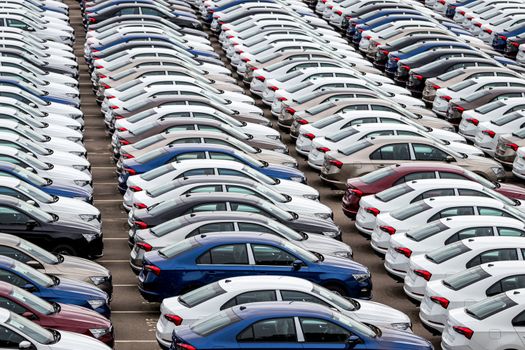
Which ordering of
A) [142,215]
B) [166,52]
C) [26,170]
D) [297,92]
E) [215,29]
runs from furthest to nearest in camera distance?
[215,29], [166,52], [297,92], [26,170], [142,215]

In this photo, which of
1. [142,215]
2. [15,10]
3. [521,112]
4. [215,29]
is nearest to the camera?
[142,215]

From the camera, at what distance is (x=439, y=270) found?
21.5 metres

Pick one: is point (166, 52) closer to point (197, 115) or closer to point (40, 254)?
point (197, 115)

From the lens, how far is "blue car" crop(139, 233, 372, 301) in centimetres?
2069

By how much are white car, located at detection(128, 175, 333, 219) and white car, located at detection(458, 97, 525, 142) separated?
28.6 feet

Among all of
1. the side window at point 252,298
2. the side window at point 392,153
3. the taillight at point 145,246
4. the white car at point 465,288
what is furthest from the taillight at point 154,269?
the side window at point 392,153

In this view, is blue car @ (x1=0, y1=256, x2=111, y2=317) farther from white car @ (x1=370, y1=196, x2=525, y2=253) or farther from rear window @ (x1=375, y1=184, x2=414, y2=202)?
rear window @ (x1=375, y1=184, x2=414, y2=202)

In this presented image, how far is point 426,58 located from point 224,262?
20.0 meters

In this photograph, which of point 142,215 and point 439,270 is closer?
point 439,270

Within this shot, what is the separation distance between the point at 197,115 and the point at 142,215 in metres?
A: 7.02

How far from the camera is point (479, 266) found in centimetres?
2083

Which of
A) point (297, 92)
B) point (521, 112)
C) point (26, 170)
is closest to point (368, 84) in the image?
point (297, 92)

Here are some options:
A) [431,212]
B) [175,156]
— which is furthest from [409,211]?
[175,156]

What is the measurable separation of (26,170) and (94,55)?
13576mm
